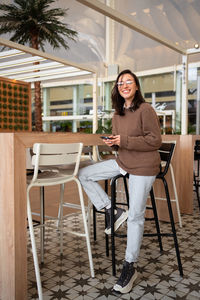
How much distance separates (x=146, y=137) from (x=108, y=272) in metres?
1.01

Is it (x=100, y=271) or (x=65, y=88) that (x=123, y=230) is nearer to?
(x=100, y=271)

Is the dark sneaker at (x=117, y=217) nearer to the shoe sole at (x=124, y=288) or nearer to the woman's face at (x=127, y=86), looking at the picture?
the shoe sole at (x=124, y=288)

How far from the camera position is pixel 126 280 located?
199cm

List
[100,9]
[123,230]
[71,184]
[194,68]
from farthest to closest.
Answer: [194,68]
[71,184]
[123,230]
[100,9]

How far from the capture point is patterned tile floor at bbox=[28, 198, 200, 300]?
77.7 inches

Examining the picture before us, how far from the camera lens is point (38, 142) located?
1927 mm

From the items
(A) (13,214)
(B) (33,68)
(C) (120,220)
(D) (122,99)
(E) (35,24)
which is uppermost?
(E) (35,24)

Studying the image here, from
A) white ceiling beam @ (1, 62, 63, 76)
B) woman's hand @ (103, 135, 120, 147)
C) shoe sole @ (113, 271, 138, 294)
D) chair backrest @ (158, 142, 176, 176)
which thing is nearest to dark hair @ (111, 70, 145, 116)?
woman's hand @ (103, 135, 120, 147)

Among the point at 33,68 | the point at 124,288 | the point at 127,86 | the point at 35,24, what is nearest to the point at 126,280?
the point at 124,288

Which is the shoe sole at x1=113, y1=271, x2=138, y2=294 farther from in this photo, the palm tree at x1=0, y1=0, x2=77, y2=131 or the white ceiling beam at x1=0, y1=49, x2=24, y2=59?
the palm tree at x1=0, y1=0, x2=77, y2=131

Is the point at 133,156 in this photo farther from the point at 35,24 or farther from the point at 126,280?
the point at 35,24

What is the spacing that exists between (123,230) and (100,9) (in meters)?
2.11

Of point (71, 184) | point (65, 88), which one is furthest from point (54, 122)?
point (71, 184)

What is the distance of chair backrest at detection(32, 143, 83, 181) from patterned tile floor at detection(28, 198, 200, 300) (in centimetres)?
77
